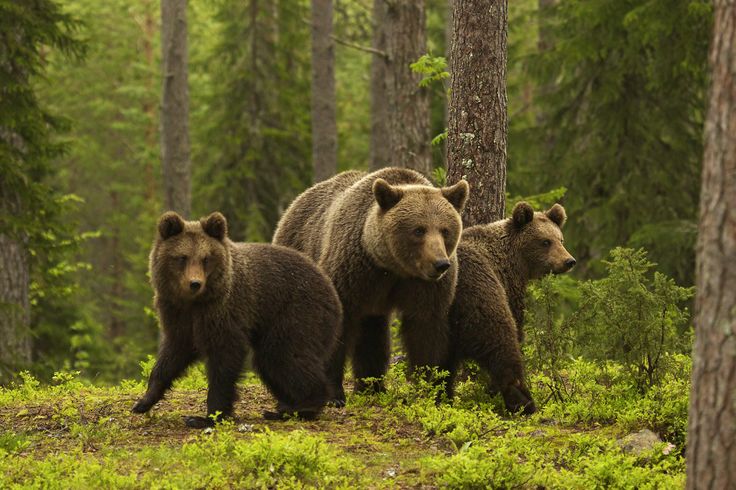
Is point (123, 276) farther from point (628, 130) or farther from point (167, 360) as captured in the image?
point (167, 360)

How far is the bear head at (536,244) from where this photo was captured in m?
8.87

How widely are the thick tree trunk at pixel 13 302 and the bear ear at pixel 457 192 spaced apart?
6.80 meters

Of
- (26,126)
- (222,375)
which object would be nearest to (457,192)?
(222,375)

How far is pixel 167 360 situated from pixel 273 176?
764 inches

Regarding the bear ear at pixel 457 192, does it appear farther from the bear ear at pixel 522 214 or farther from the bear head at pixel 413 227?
the bear ear at pixel 522 214

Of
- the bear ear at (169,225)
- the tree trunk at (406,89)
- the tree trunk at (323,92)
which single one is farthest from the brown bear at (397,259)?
the tree trunk at (323,92)

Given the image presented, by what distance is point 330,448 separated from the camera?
6.64 metres

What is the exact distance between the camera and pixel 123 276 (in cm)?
3244

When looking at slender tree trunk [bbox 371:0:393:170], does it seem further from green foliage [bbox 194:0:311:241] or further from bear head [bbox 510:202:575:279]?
bear head [bbox 510:202:575:279]

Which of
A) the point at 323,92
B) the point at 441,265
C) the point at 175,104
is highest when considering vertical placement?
the point at 323,92

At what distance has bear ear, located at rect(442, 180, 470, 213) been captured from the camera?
26.9 ft

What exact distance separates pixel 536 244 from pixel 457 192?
1122 mm

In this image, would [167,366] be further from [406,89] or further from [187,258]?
[406,89]

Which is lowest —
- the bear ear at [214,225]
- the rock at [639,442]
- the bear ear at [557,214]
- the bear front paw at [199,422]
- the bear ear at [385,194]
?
the bear front paw at [199,422]
